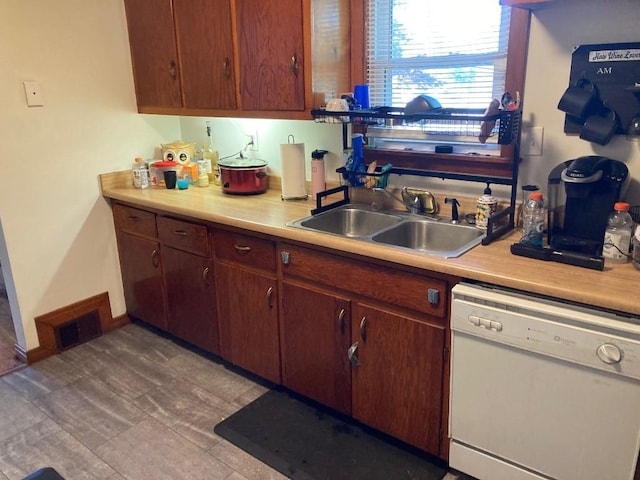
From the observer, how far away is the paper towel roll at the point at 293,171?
261cm

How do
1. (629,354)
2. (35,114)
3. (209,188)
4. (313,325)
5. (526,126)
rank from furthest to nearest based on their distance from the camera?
(209,188) < (35,114) < (313,325) < (526,126) < (629,354)

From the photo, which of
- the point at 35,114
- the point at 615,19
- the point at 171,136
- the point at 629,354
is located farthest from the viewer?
the point at 171,136

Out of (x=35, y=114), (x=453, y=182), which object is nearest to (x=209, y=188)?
(x=35, y=114)

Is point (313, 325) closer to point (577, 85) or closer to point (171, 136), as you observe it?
point (577, 85)

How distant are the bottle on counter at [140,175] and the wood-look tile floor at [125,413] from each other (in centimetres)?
92

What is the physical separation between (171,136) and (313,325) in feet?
5.99

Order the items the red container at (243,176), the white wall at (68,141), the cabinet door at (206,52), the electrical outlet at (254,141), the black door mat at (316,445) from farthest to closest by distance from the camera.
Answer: the electrical outlet at (254,141) → the red container at (243,176) → the white wall at (68,141) → the cabinet door at (206,52) → the black door mat at (316,445)

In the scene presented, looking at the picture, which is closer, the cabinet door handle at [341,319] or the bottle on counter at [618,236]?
the bottle on counter at [618,236]

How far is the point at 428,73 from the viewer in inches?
92.0

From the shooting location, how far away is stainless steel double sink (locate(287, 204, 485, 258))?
7.09 ft

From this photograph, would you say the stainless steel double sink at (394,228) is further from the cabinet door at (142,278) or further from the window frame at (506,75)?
the cabinet door at (142,278)

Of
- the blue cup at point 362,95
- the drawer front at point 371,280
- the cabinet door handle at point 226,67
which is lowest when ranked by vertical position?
the drawer front at point 371,280

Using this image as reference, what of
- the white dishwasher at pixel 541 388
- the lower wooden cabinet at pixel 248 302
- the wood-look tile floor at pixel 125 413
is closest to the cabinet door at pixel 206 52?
the lower wooden cabinet at pixel 248 302

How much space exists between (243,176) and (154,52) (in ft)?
2.93
